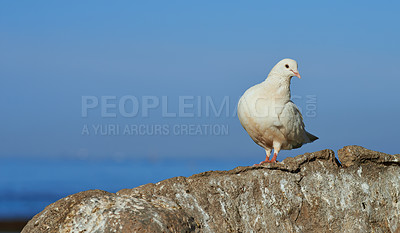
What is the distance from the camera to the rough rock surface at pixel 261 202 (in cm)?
632

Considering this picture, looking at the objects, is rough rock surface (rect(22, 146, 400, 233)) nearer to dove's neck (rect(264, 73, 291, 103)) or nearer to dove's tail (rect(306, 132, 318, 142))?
dove's neck (rect(264, 73, 291, 103))

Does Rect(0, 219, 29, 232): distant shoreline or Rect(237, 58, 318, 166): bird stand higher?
Rect(0, 219, 29, 232): distant shoreline

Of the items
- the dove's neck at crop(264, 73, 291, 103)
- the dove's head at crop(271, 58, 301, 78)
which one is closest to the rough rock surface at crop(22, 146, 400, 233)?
the dove's neck at crop(264, 73, 291, 103)

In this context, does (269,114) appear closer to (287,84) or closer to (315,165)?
(287,84)

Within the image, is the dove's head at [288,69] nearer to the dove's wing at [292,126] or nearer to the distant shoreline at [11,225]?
the dove's wing at [292,126]

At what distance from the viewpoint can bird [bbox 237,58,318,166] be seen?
10250mm

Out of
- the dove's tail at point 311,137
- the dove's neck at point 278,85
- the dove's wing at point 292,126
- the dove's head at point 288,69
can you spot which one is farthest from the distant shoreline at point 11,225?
the dove's head at point 288,69

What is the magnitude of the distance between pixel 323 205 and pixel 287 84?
321cm

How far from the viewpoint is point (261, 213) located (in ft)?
24.6

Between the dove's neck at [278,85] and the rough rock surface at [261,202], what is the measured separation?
7.08ft

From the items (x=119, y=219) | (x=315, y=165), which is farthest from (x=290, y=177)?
(x=119, y=219)

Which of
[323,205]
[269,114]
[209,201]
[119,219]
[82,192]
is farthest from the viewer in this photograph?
[269,114]

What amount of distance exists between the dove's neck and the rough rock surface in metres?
2.16

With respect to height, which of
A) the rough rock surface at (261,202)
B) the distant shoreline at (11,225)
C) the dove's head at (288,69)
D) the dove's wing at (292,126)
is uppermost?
the distant shoreline at (11,225)
